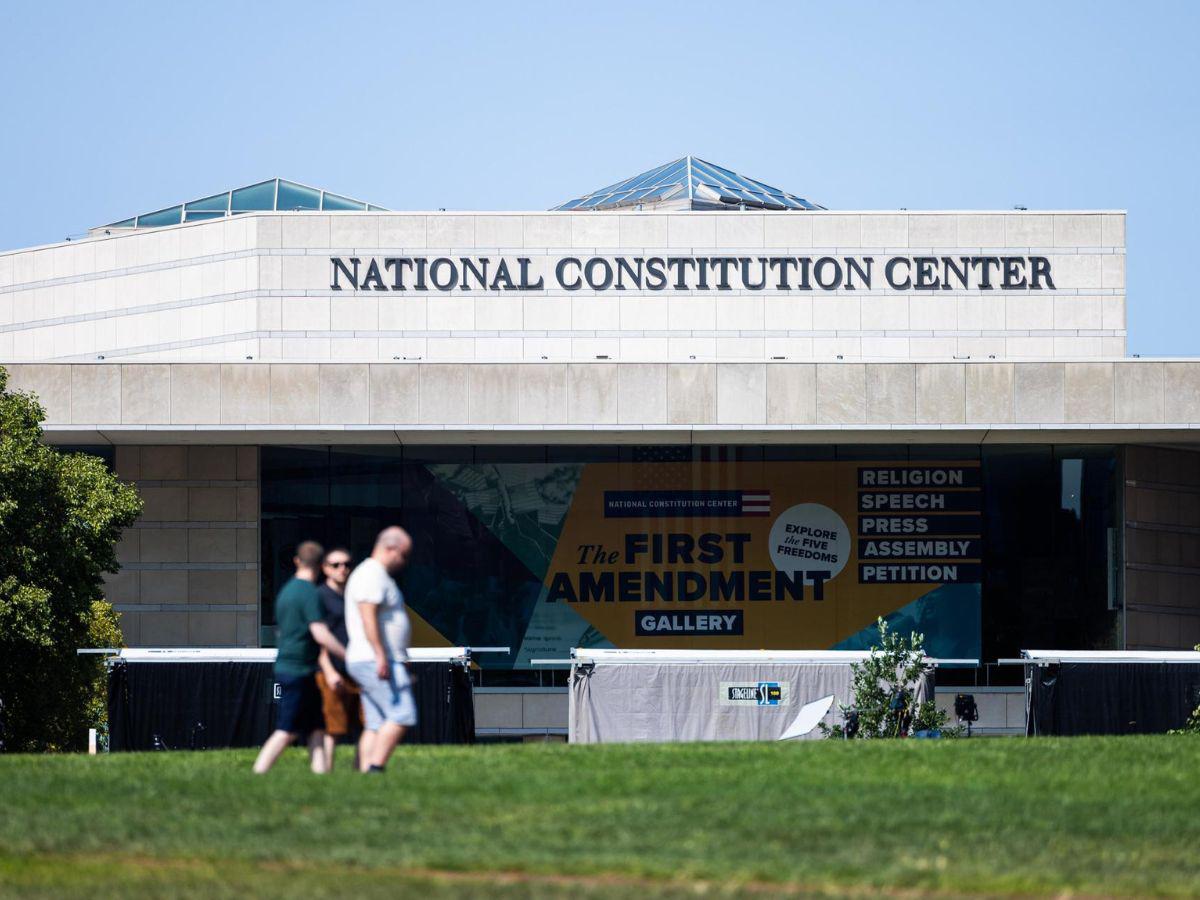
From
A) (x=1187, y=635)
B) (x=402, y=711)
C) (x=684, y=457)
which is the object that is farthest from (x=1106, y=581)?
(x=402, y=711)

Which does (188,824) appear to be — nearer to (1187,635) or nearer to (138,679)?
(138,679)

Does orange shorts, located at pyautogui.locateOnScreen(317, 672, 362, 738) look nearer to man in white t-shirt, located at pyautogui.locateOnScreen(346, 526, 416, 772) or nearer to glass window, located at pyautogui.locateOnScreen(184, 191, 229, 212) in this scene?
man in white t-shirt, located at pyautogui.locateOnScreen(346, 526, 416, 772)

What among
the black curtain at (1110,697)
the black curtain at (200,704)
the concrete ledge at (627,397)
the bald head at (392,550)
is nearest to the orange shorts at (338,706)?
the bald head at (392,550)

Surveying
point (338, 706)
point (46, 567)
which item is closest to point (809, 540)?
point (46, 567)

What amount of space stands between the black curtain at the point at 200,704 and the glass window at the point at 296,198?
1630 centimetres

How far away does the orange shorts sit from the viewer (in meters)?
12.2

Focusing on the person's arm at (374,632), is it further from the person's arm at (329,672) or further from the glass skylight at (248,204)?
the glass skylight at (248,204)

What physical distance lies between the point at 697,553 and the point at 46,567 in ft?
42.1

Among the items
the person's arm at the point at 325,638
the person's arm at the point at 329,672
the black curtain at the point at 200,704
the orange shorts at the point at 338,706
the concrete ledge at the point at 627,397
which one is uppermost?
the concrete ledge at the point at 627,397

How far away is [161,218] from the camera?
129ft

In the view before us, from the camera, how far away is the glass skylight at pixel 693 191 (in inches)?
1491

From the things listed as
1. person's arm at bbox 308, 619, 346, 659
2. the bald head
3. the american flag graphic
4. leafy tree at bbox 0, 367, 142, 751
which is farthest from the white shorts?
the american flag graphic

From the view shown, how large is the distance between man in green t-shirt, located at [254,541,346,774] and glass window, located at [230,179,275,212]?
1105 inches

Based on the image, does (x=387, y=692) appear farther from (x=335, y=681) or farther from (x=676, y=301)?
(x=676, y=301)
